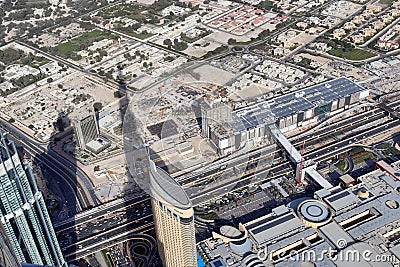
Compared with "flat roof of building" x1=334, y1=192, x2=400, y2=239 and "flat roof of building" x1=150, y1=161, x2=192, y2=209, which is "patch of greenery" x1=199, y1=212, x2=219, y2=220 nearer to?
"flat roof of building" x1=334, y1=192, x2=400, y2=239

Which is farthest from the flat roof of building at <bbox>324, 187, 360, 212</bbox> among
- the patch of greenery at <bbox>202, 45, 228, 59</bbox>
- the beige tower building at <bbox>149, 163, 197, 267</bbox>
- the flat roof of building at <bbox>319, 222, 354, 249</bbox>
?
the patch of greenery at <bbox>202, 45, 228, 59</bbox>

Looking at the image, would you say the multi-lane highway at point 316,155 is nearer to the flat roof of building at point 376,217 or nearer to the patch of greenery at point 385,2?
the flat roof of building at point 376,217

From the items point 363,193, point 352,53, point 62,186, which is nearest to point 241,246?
point 363,193

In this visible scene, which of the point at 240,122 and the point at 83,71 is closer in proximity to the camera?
the point at 240,122

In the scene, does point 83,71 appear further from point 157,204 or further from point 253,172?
point 157,204

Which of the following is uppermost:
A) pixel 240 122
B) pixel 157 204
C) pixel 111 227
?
pixel 157 204

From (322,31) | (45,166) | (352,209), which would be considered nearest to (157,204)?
(352,209)
